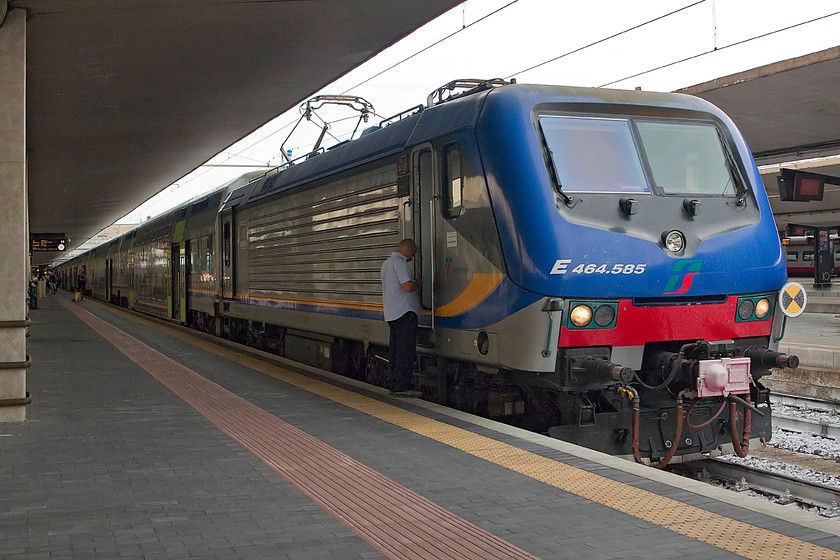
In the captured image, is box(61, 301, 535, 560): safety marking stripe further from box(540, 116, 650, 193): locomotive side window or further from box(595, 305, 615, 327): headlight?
box(540, 116, 650, 193): locomotive side window

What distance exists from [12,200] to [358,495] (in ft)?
14.0

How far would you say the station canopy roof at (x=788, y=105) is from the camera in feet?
47.8

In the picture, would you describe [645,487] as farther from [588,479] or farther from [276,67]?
[276,67]

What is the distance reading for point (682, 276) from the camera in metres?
6.72

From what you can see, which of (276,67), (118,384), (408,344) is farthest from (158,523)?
(276,67)

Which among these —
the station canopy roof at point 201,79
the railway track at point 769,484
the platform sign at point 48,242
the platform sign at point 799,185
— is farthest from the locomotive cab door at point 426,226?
the platform sign at point 48,242

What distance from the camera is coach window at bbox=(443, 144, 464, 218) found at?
737 centimetres

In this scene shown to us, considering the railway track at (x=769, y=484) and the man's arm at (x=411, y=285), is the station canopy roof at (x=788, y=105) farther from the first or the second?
the man's arm at (x=411, y=285)

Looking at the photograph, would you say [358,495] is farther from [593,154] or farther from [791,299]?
[791,299]

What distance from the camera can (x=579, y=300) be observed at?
255 inches

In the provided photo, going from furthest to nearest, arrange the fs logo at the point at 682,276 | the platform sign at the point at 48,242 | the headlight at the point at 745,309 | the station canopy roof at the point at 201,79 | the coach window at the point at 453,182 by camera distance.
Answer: the platform sign at the point at 48,242, the station canopy roof at the point at 201,79, the coach window at the point at 453,182, the headlight at the point at 745,309, the fs logo at the point at 682,276

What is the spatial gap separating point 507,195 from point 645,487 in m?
2.59

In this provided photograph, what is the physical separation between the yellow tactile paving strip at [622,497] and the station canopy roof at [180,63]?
416cm

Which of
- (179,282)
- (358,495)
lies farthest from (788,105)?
(358,495)
